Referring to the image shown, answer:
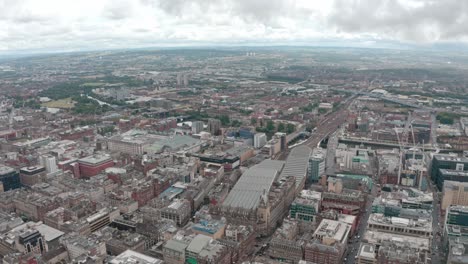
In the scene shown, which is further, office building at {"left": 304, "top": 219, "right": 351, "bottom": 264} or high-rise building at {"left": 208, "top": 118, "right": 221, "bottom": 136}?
high-rise building at {"left": 208, "top": 118, "right": 221, "bottom": 136}

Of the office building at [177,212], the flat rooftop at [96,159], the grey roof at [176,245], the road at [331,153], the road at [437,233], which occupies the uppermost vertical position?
the flat rooftop at [96,159]

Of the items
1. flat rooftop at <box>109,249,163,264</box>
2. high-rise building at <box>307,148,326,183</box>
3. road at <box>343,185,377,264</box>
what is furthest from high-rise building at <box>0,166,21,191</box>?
road at <box>343,185,377,264</box>

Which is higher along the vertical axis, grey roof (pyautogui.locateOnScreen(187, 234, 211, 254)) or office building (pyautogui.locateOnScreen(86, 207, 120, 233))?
grey roof (pyautogui.locateOnScreen(187, 234, 211, 254))

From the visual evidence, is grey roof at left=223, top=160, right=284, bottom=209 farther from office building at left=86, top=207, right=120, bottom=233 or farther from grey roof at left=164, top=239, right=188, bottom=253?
office building at left=86, top=207, right=120, bottom=233

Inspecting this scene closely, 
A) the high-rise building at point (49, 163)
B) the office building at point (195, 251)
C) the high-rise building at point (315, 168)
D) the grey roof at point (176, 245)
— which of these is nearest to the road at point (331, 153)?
the high-rise building at point (315, 168)

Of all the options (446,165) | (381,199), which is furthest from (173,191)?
(446,165)

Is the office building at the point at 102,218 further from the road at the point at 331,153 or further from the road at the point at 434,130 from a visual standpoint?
the road at the point at 434,130
